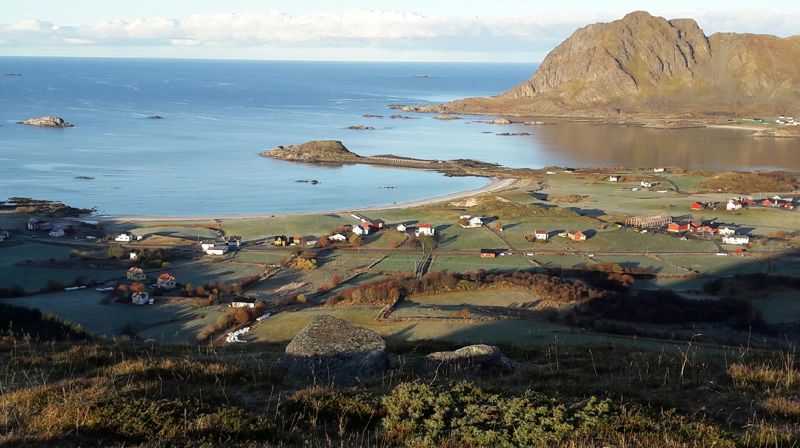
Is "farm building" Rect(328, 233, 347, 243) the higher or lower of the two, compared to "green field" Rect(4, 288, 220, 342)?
higher

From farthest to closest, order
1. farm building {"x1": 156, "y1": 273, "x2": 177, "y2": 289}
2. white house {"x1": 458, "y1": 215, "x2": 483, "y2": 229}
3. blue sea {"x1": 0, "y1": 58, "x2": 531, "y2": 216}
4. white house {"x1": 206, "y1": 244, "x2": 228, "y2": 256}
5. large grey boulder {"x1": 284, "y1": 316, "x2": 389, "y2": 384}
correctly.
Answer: blue sea {"x1": 0, "y1": 58, "x2": 531, "y2": 216} < white house {"x1": 458, "y1": 215, "x2": 483, "y2": 229} < white house {"x1": 206, "y1": 244, "x2": 228, "y2": 256} < farm building {"x1": 156, "y1": 273, "x2": 177, "y2": 289} < large grey boulder {"x1": 284, "y1": 316, "x2": 389, "y2": 384}

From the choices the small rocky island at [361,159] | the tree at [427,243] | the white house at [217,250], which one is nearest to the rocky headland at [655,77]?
the small rocky island at [361,159]

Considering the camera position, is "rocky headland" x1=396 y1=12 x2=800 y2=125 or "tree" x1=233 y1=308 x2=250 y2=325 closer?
"tree" x1=233 y1=308 x2=250 y2=325

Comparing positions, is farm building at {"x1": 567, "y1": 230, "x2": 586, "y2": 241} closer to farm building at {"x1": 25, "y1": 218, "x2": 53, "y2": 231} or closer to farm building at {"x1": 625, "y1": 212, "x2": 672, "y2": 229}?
farm building at {"x1": 625, "y1": 212, "x2": 672, "y2": 229}

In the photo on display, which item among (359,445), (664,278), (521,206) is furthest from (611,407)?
(521,206)

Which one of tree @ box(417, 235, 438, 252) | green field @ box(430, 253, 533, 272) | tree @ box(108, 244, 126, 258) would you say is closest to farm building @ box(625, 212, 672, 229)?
green field @ box(430, 253, 533, 272)

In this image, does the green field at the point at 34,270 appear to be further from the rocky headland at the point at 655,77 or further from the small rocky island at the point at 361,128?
the rocky headland at the point at 655,77
